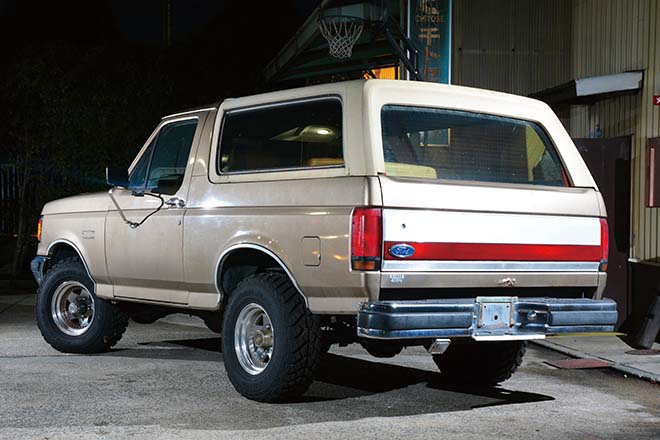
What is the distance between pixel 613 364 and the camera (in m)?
9.84

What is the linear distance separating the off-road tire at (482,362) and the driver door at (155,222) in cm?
224

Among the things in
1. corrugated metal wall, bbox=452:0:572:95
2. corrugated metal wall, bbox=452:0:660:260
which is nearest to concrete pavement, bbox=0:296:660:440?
corrugated metal wall, bbox=452:0:660:260

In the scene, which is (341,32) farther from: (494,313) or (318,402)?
(494,313)

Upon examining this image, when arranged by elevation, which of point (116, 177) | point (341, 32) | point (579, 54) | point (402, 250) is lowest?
point (402, 250)

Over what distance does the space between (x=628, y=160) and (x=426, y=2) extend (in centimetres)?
684

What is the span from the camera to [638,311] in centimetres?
1223

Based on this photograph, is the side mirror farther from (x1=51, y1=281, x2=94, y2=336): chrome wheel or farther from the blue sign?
the blue sign

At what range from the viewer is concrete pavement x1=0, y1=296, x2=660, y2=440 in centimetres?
677

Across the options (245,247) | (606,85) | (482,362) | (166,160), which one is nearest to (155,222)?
(166,160)

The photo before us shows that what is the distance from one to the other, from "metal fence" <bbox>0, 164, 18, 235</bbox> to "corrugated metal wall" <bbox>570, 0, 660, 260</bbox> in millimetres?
12980

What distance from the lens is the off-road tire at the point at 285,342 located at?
Answer: 7.23m

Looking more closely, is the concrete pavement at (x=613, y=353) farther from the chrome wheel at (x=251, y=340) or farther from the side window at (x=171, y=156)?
the side window at (x=171, y=156)

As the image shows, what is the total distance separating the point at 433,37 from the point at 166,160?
1001 centimetres

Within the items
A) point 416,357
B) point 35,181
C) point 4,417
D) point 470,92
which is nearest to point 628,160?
point 416,357
